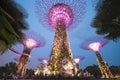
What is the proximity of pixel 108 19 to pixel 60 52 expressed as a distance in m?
51.5

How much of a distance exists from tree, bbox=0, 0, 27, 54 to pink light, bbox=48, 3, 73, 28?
2148 inches

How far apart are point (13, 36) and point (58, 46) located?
184ft

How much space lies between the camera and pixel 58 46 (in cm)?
Answer: 7112

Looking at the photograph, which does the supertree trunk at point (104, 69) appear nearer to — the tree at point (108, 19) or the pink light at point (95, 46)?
the pink light at point (95, 46)

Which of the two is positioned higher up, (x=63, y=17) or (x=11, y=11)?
(x=63, y=17)

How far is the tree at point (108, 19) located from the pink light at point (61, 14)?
5076cm

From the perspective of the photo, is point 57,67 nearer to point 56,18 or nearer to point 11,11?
point 56,18

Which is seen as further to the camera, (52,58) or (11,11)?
(52,58)

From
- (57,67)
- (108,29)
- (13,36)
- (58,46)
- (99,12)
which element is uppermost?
(58,46)

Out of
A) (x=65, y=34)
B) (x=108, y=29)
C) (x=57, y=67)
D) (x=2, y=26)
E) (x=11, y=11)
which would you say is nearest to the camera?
(x=2, y=26)

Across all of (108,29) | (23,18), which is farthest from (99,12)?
(23,18)

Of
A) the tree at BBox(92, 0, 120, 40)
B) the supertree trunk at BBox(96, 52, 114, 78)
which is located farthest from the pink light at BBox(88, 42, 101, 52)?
the tree at BBox(92, 0, 120, 40)

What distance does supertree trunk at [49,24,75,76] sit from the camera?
68250 millimetres

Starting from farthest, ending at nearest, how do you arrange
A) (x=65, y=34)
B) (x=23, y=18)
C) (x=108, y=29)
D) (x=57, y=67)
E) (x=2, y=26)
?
(x=65, y=34) → (x=57, y=67) → (x=108, y=29) → (x=23, y=18) → (x=2, y=26)
